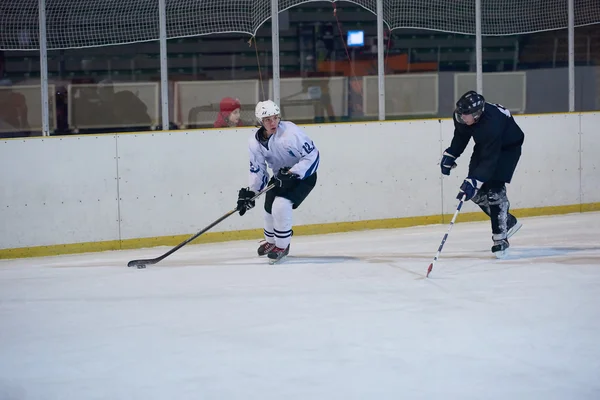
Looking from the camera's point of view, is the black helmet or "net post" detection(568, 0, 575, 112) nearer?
the black helmet

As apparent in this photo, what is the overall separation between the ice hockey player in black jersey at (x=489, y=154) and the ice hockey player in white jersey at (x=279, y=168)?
32.3 inches

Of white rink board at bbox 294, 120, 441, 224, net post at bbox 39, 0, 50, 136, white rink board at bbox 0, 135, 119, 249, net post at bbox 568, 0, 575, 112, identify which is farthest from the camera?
net post at bbox 568, 0, 575, 112

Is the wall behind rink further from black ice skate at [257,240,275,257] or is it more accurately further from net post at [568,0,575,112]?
black ice skate at [257,240,275,257]

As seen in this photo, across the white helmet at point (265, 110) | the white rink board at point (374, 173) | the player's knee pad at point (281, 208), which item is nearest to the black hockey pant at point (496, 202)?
the player's knee pad at point (281, 208)

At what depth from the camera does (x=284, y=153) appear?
561 cm

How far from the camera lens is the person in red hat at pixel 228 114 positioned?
686 cm

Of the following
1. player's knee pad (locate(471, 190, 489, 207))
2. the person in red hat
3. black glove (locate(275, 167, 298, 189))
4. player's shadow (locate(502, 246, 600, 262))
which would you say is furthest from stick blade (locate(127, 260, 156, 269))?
player's shadow (locate(502, 246, 600, 262))

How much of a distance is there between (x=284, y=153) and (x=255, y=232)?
4.36 ft

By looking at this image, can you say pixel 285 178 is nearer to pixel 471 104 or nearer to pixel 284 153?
pixel 284 153

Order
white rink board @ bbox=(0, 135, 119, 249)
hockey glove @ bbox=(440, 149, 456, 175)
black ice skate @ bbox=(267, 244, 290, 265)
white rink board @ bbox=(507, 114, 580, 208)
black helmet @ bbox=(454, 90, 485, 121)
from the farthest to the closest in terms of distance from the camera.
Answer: white rink board @ bbox=(507, 114, 580, 208), white rink board @ bbox=(0, 135, 119, 249), black ice skate @ bbox=(267, 244, 290, 265), hockey glove @ bbox=(440, 149, 456, 175), black helmet @ bbox=(454, 90, 485, 121)

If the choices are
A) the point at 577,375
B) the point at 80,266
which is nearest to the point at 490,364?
the point at 577,375

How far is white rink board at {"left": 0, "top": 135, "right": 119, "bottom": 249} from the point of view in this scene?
20.2 feet

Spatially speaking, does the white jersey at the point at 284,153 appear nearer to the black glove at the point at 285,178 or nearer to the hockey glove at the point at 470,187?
the black glove at the point at 285,178

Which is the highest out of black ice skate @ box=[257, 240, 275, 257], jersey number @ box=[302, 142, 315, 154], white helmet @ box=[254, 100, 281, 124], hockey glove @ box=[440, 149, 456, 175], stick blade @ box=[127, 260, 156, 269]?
white helmet @ box=[254, 100, 281, 124]
